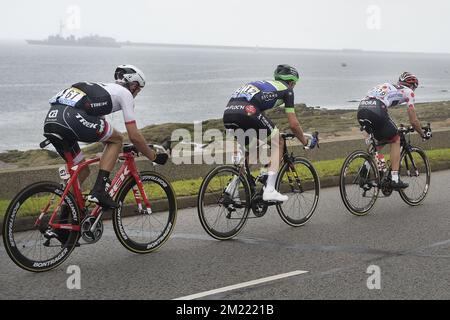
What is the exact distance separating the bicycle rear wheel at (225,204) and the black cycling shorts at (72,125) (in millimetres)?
1479

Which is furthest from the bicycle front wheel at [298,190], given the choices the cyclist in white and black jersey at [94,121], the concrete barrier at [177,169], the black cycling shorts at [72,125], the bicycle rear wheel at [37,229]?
the concrete barrier at [177,169]

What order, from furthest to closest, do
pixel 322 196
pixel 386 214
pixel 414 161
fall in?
pixel 322 196
pixel 414 161
pixel 386 214

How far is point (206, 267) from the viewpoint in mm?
6414

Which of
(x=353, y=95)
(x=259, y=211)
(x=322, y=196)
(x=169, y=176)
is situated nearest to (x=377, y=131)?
(x=322, y=196)

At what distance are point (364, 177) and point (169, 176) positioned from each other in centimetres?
383

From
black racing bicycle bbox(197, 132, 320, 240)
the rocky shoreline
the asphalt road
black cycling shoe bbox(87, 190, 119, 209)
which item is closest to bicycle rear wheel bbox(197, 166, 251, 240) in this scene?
black racing bicycle bbox(197, 132, 320, 240)

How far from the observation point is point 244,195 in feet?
25.3

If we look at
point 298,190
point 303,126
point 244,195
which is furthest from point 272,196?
point 303,126

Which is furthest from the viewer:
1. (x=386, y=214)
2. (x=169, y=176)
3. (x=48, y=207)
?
(x=169, y=176)

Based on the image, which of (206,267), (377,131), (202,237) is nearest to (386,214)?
(377,131)
